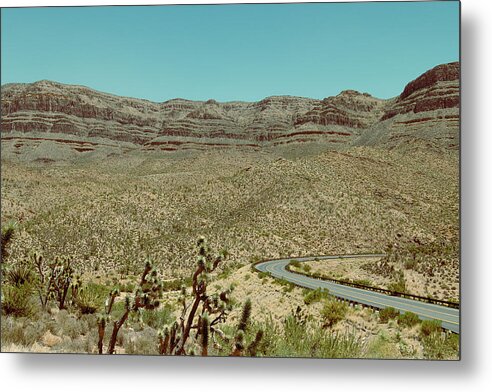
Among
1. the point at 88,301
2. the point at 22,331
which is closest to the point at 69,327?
the point at 88,301

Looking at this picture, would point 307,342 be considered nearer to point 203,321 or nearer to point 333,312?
point 333,312

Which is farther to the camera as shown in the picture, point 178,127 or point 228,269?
point 178,127

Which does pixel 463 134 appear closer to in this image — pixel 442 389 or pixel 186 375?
pixel 442 389

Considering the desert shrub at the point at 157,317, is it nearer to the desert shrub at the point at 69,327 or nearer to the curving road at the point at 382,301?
the desert shrub at the point at 69,327

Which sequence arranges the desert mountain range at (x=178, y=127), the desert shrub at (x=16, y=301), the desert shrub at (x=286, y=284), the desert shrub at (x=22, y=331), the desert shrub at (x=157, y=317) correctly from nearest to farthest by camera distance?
the desert shrub at (x=22, y=331) < the desert shrub at (x=16, y=301) < the desert shrub at (x=157, y=317) < the desert shrub at (x=286, y=284) < the desert mountain range at (x=178, y=127)

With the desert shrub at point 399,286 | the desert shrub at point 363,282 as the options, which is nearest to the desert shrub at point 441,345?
the desert shrub at point 399,286

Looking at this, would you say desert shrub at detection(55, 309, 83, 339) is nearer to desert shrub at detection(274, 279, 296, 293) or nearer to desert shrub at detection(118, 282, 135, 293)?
desert shrub at detection(118, 282, 135, 293)
